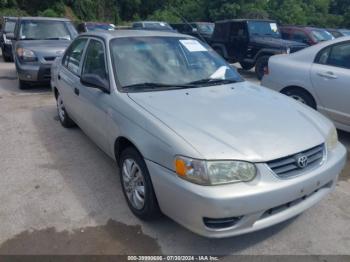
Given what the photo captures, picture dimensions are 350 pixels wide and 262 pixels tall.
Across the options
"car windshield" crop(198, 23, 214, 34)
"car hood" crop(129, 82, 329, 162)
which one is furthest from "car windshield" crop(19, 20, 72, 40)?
"car windshield" crop(198, 23, 214, 34)

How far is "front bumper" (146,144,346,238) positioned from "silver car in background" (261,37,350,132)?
2430 millimetres

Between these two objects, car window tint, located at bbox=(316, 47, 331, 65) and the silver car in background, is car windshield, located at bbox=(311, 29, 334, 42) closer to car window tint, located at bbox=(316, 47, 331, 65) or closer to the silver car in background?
the silver car in background

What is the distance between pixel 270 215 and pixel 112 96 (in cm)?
180

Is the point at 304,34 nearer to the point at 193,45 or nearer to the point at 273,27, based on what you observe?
the point at 273,27

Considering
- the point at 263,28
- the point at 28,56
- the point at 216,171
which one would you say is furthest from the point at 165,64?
the point at 263,28

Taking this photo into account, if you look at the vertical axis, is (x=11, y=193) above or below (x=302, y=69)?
below

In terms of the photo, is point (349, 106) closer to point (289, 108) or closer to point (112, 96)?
point (289, 108)

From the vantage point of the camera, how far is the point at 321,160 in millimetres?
2840

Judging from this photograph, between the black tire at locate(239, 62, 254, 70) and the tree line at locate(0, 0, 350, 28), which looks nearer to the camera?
the black tire at locate(239, 62, 254, 70)

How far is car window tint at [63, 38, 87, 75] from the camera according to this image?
450 centimetres

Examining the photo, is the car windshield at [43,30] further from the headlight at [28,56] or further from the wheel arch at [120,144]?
the wheel arch at [120,144]

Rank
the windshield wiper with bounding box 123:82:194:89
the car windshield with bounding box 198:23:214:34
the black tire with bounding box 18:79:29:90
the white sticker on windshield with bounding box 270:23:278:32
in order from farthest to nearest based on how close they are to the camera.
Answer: the car windshield with bounding box 198:23:214:34 → the white sticker on windshield with bounding box 270:23:278:32 → the black tire with bounding box 18:79:29:90 → the windshield wiper with bounding box 123:82:194:89

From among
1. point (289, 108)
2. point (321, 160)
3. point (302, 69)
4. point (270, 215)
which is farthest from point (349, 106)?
point (270, 215)

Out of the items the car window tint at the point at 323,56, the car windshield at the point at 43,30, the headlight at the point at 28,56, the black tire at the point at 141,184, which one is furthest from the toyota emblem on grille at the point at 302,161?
the car windshield at the point at 43,30
